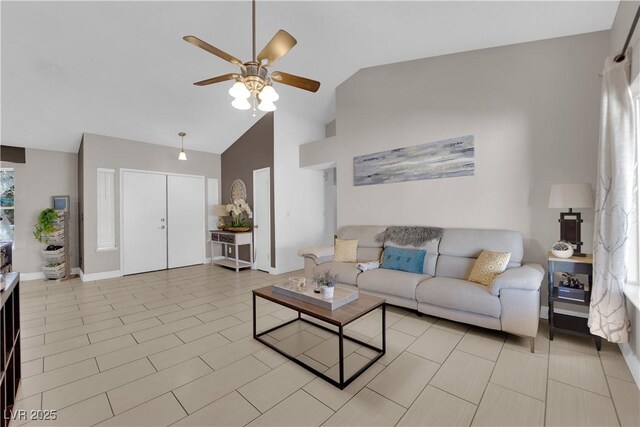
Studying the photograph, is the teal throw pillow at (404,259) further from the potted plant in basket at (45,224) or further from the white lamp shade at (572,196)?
the potted plant in basket at (45,224)

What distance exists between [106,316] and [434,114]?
470 cm

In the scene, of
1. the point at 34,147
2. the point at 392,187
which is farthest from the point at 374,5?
the point at 34,147

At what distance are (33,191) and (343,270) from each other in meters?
5.70

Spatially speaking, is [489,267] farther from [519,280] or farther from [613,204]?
[613,204]

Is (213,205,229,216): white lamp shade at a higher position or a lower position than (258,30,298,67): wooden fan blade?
lower

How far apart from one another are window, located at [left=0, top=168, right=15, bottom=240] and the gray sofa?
17.2ft

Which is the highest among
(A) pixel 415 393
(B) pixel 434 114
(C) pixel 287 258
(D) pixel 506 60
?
(D) pixel 506 60

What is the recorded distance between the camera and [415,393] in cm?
183

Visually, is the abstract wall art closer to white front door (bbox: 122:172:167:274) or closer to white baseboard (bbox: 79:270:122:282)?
white front door (bbox: 122:172:167:274)

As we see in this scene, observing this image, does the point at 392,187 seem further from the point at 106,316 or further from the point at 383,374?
the point at 106,316

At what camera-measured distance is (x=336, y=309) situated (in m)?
2.13

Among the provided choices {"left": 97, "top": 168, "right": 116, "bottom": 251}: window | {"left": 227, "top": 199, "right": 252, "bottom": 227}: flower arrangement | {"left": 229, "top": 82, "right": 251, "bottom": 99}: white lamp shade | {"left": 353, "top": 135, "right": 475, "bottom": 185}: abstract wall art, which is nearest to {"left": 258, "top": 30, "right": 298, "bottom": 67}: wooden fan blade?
{"left": 229, "top": 82, "right": 251, "bottom": 99}: white lamp shade

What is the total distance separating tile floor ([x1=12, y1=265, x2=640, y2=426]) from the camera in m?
1.65

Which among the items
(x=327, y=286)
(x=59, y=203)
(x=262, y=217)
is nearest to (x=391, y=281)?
(x=327, y=286)
